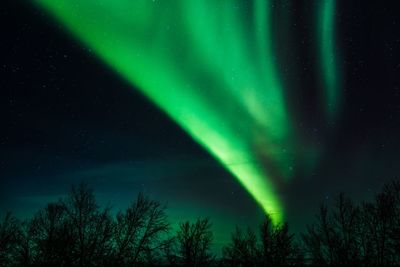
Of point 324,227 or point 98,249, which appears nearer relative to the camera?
point 98,249

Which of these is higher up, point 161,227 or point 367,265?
point 161,227

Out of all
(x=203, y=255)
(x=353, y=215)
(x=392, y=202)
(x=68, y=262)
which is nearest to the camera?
(x=68, y=262)

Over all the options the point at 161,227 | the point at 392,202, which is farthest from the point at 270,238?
the point at 161,227

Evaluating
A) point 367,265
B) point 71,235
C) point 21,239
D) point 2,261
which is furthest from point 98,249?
point 367,265

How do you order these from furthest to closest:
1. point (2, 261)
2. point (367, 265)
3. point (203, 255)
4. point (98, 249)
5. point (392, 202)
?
point (203, 255), point (2, 261), point (392, 202), point (367, 265), point (98, 249)

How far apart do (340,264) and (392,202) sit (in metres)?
6.32

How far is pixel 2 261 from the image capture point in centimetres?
2930

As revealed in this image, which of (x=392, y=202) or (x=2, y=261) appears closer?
(x=392, y=202)

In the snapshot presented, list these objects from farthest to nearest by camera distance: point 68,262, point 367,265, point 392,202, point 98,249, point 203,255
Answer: point 203,255 → point 392,202 → point 367,265 → point 98,249 → point 68,262

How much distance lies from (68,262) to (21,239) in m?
12.4

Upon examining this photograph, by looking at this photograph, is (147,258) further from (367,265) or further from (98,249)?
(367,265)

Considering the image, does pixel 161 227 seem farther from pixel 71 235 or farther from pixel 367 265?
pixel 367 265

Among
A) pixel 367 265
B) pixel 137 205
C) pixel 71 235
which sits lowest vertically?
pixel 367 265

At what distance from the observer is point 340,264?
76.8 feet
